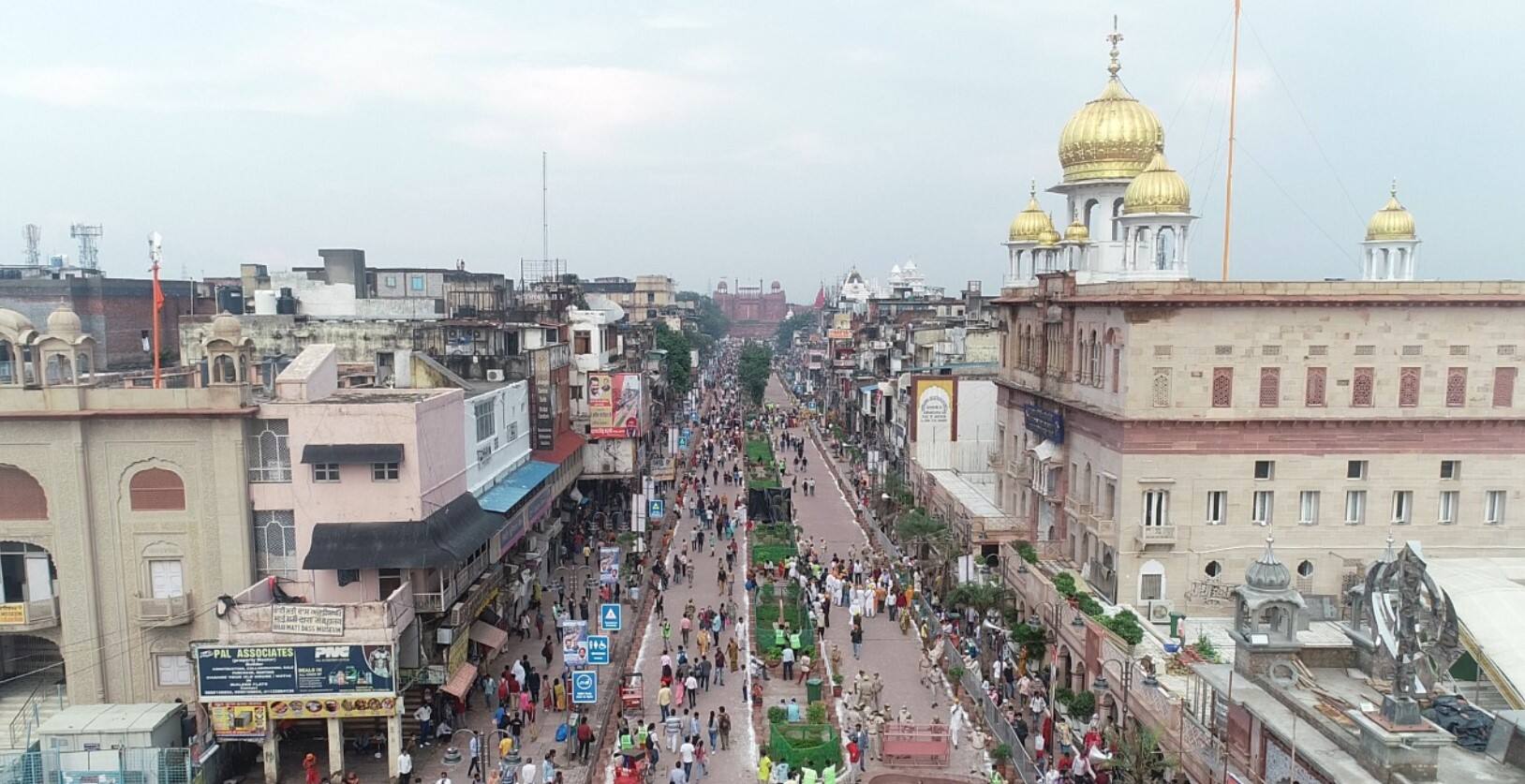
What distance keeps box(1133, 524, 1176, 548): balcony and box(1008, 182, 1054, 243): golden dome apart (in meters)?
22.9

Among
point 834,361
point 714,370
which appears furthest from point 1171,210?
point 714,370

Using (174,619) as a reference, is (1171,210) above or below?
above

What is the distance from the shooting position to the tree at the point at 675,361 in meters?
91.7

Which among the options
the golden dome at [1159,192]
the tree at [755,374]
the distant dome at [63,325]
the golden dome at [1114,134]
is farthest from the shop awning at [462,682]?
the tree at [755,374]

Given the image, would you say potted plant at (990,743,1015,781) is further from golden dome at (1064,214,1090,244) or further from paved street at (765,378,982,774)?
golden dome at (1064,214,1090,244)

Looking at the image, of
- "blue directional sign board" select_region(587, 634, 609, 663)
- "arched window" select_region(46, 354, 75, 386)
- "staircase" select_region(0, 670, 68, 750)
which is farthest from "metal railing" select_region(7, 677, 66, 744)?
"blue directional sign board" select_region(587, 634, 609, 663)

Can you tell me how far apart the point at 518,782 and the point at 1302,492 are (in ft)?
79.6

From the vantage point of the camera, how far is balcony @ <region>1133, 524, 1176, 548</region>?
105ft

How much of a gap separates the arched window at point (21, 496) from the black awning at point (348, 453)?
6771 millimetres

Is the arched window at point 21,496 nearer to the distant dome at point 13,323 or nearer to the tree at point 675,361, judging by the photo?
the distant dome at point 13,323

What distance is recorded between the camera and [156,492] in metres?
26.6

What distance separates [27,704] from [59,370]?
837cm

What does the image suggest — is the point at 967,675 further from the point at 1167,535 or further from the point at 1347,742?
the point at 1347,742

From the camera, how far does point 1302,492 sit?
3247 centimetres
